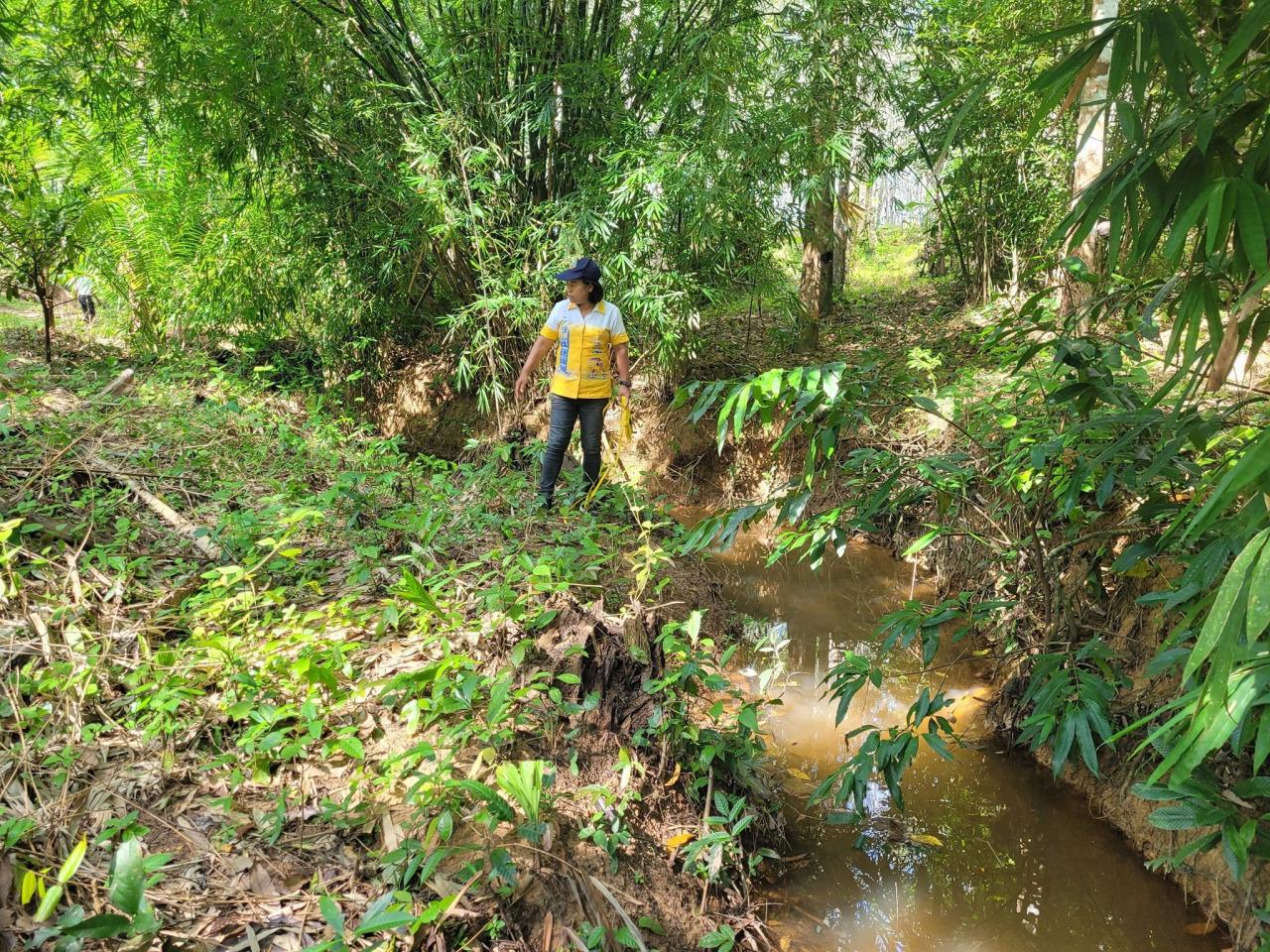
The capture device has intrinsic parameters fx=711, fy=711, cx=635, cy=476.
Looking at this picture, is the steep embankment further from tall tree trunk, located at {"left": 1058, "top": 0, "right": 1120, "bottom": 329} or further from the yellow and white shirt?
tall tree trunk, located at {"left": 1058, "top": 0, "right": 1120, "bottom": 329}

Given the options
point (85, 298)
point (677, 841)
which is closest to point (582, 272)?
point (677, 841)

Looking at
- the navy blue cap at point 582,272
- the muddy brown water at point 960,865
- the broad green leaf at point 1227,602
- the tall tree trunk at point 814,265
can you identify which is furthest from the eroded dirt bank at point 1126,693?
the tall tree trunk at point 814,265

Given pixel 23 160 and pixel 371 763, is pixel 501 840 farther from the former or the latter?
pixel 23 160

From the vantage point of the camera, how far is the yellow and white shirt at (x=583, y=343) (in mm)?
3691

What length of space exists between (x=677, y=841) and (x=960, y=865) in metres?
1.12

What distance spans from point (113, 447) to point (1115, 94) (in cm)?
387

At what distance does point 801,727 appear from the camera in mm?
3201

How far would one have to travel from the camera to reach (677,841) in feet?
7.09

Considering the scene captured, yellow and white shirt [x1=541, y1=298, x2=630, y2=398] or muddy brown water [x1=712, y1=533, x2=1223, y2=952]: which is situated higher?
yellow and white shirt [x1=541, y1=298, x2=630, y2=398]

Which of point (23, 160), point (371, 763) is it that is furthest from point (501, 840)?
point (23, 160)

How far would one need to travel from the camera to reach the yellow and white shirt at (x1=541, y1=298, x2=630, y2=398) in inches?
145

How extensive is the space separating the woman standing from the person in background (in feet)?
16.2

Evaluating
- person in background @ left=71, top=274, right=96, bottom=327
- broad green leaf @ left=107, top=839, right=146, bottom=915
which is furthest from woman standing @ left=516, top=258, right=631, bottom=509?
person in background @ left=71, top=274, right=96, bottom=327

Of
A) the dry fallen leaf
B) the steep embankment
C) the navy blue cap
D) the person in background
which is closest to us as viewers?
the steep embankment
